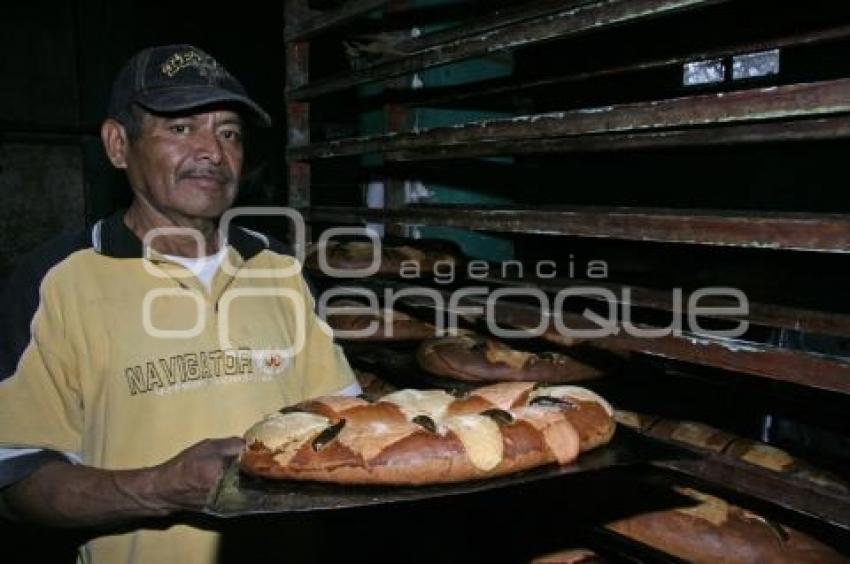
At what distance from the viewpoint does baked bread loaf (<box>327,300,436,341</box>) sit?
10.8 ft

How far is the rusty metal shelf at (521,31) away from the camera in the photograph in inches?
65.1

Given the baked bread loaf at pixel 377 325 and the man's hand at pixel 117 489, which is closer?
the man's hand at pixel 117 489

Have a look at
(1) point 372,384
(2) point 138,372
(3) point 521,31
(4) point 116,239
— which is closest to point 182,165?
(4) point 116,239

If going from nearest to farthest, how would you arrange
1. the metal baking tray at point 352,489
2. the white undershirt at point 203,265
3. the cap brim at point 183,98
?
the metal baking tray at point 352,489 < the cap brim at point 183,98 < the white undershirt at point 203,265

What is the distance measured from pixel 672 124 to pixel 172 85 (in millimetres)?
1427

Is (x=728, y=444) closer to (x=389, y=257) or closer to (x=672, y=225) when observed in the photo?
(x=672, y=225)

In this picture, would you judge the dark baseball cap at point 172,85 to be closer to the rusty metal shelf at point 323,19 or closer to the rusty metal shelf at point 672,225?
the rusty metal shelf at point 323,19

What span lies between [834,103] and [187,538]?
2006mm

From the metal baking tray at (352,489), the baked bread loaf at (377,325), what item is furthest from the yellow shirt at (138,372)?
the baked bread loaf at (377,325)

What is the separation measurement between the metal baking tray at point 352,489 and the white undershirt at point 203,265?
79cm

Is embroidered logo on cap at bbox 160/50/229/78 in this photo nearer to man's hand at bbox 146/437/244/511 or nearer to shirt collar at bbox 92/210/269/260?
shirt collar at bbox 92/210/269/260

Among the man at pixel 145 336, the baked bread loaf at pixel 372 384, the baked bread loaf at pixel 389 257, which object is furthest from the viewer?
the baked bread loaf at pixel 372 384

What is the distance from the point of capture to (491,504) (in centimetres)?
256

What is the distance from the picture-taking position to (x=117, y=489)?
1699 millimetres
